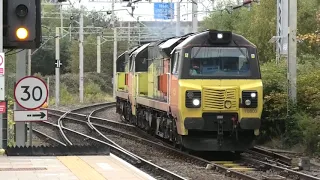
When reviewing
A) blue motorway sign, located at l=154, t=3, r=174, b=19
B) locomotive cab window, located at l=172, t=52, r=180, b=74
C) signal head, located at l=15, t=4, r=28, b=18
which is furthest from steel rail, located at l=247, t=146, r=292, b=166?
blue motorway sign, located at l=154, t=3, r=174, b=19

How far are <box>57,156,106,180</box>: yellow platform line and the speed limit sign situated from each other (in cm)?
118

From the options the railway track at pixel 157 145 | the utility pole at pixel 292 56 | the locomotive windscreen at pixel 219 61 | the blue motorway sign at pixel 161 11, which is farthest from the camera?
the blue motorway sign at pixel 161 11

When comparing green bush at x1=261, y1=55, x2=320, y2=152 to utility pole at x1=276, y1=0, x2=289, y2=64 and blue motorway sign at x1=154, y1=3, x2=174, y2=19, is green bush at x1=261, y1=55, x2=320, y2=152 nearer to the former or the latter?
utility pole at x1=276, y1=0, x2=289, y2=64

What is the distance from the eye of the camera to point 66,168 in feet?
35.3

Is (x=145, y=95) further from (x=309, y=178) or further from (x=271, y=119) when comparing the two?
(x=309, y=178)

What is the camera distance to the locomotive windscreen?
642 inches

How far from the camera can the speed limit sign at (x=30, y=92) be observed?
11.4 meters

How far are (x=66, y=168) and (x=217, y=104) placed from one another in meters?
6.04

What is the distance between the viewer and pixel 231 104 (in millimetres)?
15969

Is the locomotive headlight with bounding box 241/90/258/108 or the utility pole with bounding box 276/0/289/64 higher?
the utility pole with bounding box 276/0/289/64

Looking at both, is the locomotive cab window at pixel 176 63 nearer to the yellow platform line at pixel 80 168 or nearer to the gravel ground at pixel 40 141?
the yellow platform line at pixel 80 168

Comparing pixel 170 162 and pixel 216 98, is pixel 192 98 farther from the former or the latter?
pixel 170 162

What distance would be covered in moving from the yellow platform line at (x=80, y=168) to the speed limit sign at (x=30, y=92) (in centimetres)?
118

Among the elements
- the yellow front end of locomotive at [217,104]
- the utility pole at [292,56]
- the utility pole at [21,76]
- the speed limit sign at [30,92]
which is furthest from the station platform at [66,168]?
the utility pole at [292,56]
